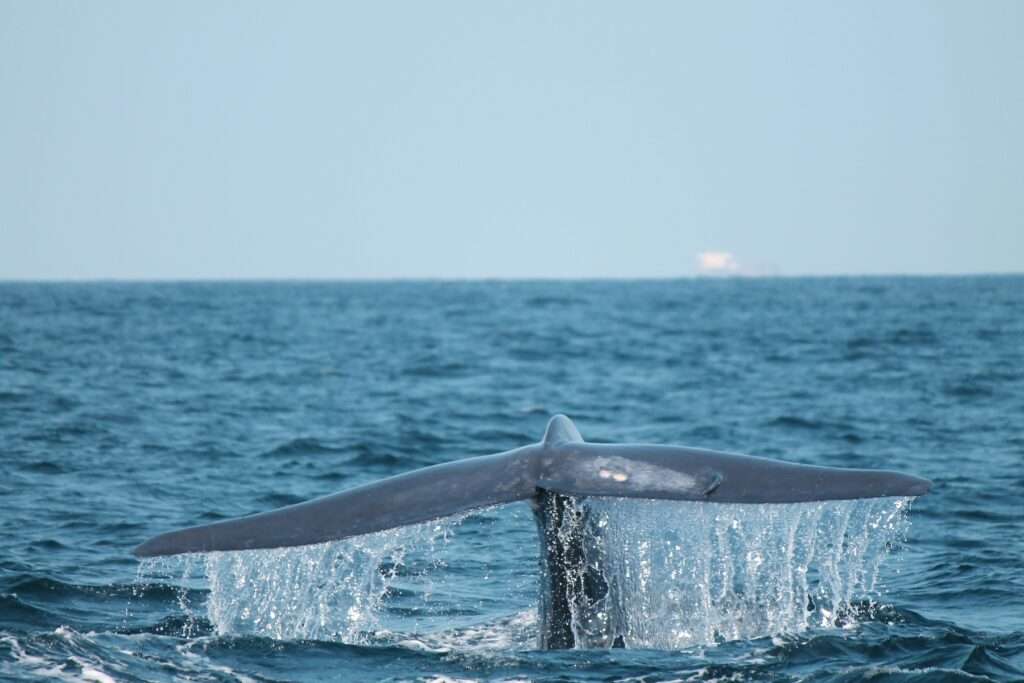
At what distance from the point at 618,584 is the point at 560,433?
3.26ft

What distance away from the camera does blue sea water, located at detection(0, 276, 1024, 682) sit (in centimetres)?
717

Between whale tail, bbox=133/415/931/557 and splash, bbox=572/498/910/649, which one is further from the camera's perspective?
splash, bbox=572/498/910/649

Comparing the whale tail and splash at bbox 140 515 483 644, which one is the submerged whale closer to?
the whale tail

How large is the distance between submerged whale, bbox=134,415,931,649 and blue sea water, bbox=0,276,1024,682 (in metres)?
0.21

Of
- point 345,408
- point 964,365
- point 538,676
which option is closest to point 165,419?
point 345,408

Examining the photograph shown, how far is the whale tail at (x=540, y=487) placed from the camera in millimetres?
5750

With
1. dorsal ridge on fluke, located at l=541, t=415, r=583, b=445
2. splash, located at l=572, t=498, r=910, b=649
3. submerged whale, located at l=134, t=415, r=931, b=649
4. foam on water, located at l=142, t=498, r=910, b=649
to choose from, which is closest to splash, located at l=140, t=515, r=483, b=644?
foam on water, located at l=142, t=498, r=910, b=649

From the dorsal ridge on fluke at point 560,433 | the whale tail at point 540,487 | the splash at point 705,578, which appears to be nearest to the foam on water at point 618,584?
the splash at point 705,578

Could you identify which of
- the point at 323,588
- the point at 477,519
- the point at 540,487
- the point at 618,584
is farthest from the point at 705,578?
the point at 477,519

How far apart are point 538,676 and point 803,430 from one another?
11.1 metres

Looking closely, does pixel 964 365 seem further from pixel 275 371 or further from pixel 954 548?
pixel 954 548

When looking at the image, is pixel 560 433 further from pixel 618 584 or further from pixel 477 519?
pixel 477 519

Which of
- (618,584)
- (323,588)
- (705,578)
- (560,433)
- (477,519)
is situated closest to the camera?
(560,433)

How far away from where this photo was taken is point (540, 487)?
617 centimetres
